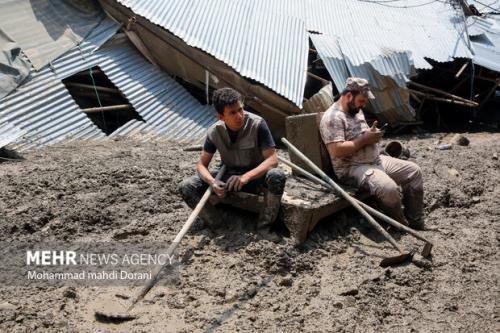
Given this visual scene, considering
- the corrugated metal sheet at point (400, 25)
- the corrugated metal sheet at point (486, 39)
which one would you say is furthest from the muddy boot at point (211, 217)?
the corrugated metal sheet at point (486, 39)

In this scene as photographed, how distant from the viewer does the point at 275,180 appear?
4.63 metres

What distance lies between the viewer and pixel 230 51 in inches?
345

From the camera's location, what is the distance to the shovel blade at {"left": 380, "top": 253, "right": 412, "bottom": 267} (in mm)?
4598

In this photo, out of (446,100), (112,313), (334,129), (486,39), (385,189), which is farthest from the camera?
(486,39)

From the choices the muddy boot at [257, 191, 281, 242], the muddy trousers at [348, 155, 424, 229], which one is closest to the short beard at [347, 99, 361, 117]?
the muddy trousers at [348, 155, 424, 229]

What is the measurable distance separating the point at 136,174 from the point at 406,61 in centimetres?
649

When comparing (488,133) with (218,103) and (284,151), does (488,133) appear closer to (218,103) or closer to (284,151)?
(284,151)

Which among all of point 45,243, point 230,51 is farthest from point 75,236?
point 230,51

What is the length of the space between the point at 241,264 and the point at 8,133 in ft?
14.1

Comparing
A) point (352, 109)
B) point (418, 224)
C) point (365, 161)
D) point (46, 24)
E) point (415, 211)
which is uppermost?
point (46, 24)

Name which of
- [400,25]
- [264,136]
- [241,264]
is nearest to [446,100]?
[400,25]

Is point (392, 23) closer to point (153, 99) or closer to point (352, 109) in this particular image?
point (153, 99)

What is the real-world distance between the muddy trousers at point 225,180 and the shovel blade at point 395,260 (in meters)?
1.06

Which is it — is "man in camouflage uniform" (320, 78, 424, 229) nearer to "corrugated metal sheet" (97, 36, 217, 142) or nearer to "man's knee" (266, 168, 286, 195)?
"man's knee" (266, 168, 286, 195)
